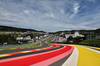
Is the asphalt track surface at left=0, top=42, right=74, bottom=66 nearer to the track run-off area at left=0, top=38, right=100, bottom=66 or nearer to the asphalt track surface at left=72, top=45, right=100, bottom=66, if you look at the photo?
the track run-off area at left=0, top=38, right=100, bottom=66

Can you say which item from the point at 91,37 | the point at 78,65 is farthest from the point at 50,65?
the point at 91,37

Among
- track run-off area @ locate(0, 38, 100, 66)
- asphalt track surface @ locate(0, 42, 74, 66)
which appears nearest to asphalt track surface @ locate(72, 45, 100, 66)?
track run-off area @ locate(0, 38, 100, 66)

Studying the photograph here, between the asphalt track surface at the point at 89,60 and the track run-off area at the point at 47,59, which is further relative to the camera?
the asphalt track surface at the point at 89,60

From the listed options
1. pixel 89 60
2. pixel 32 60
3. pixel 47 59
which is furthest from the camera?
pixel 89 60

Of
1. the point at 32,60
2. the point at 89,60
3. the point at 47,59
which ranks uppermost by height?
the point at 32,60

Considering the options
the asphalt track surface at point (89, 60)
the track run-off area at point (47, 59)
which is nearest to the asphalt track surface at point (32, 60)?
the track run-off area at point (47, 59)

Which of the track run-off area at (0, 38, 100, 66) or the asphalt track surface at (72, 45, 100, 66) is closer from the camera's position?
the track run-off area at (0, 38, 100, 66)

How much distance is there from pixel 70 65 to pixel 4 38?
57479mm

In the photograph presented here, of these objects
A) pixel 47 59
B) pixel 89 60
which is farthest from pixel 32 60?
pixel 89 60

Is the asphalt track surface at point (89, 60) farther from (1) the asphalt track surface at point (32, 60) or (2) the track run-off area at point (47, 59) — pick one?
(1) the asphalt track surface at point (32, 60)

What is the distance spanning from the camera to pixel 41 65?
125 inches

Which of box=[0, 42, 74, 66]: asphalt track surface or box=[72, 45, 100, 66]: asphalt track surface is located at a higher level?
box=[0, 42, 74, 66]: asphalt track surface

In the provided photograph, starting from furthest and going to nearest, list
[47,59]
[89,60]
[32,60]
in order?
[89,60]
[47,59]
[32,60]

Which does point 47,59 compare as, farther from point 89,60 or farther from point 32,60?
point 89,60
